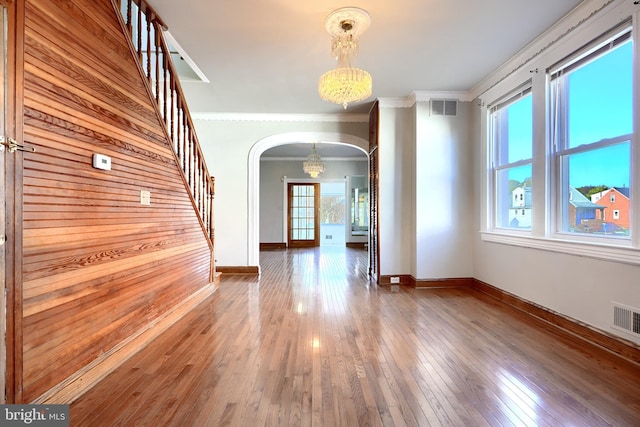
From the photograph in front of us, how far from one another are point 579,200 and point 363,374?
2.66 meters

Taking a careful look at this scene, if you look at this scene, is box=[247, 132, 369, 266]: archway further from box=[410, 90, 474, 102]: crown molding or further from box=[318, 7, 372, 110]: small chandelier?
box=[318, 7, 372, 110]: small chandelier

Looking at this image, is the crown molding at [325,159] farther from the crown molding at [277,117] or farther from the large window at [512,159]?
the large window at [512,159]

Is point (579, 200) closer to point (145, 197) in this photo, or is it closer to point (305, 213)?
point (145, 197)

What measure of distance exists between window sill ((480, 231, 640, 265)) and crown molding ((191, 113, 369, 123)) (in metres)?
3.22

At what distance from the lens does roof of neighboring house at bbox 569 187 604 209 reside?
2730 millimetres

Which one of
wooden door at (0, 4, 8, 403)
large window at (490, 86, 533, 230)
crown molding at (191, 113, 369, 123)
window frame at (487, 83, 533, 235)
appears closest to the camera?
wooden door at (0, 4, 8, 403)

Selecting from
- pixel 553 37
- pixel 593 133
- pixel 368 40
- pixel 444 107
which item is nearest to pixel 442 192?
pixel 444 107

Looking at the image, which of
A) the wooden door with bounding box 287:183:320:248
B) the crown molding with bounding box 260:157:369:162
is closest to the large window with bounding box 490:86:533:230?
the crown molding with bounding box 260:157:369:162

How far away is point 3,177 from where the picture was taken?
4.68 ft

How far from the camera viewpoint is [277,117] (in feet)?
18.0

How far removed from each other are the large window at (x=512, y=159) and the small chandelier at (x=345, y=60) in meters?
2.14

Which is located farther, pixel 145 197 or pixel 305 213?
pixel 305 213

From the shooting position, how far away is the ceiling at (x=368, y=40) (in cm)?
259

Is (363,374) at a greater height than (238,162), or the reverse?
(238,162)
